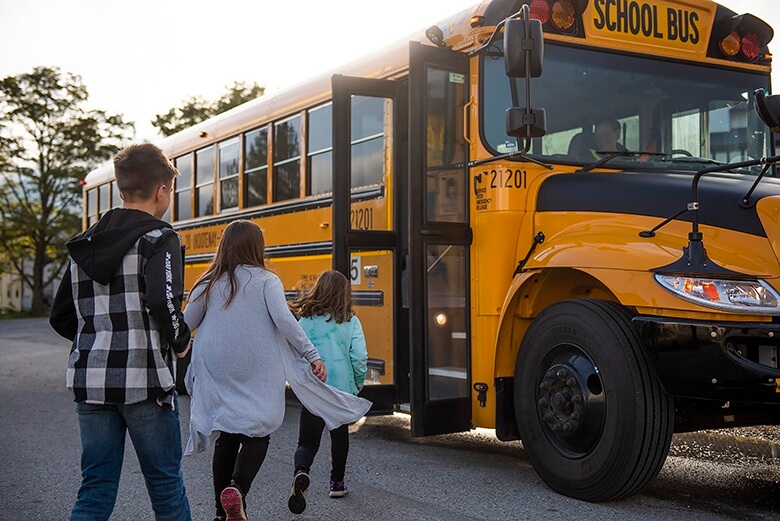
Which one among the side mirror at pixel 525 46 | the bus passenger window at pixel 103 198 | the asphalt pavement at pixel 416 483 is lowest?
the asphalt pavement at pixel 416 483

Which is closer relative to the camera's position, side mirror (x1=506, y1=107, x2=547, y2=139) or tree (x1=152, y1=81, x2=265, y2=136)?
side mirror (x1=506, y1=107, x2=547, y2=139)

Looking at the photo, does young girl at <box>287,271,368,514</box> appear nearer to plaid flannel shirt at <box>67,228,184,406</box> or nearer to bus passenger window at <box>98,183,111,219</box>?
plaid flannel shirt at <box>67,228,184,406</box>

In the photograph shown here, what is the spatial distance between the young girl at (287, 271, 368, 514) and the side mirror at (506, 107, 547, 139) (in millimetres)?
1146

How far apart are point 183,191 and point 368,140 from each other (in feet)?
13.0

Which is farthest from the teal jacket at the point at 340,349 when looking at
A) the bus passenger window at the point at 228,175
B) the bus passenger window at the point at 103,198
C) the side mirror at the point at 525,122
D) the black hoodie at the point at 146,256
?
the bus passenger window at the point at 103,198

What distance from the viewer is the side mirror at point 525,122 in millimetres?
4645

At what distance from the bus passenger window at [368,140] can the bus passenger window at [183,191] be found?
11.6ft

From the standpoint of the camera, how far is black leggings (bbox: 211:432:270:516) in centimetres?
378

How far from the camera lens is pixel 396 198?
242 inches

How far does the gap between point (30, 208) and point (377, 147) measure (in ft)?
118

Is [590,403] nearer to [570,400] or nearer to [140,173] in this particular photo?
[570,400]

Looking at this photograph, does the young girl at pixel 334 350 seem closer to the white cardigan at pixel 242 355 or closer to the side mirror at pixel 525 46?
the white cardigan at pixel 242 355

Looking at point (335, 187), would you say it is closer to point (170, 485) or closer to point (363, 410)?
point (363, 410)

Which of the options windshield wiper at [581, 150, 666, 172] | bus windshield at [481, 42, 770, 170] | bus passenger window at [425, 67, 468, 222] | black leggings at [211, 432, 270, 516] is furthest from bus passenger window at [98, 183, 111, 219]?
black leggings at [211, 432, 270, 516]
